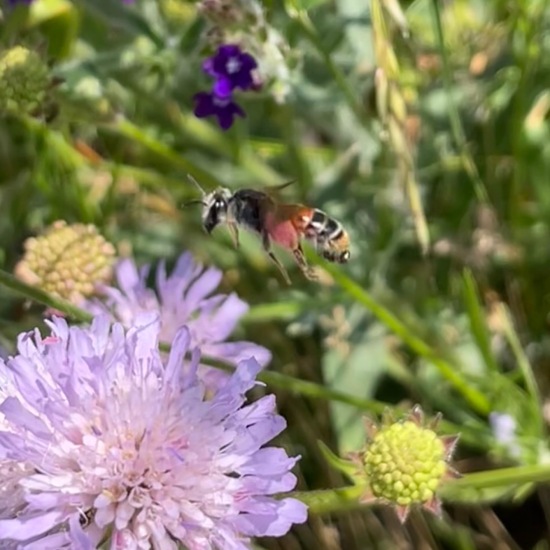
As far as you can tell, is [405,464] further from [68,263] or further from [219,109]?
[219,109]

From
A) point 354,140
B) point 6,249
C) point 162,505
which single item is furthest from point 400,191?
point 162,505

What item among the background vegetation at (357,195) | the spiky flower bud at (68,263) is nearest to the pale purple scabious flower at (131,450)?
the spiky flower bud at (68,263)

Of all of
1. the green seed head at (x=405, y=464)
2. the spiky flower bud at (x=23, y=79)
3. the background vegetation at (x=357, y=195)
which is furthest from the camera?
the background vegetation at (x=357, y=195)

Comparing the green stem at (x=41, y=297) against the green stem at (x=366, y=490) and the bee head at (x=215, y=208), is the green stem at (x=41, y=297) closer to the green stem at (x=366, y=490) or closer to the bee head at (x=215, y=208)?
the bee head at (x=215, y=208)

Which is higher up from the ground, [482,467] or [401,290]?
[401,290]

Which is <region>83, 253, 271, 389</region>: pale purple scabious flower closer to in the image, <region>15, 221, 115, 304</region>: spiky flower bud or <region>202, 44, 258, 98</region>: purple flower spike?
<region>15, 221, 115, 304</region>: spiky flower bud

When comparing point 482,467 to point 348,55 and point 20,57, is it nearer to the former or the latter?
→ point 348,55
